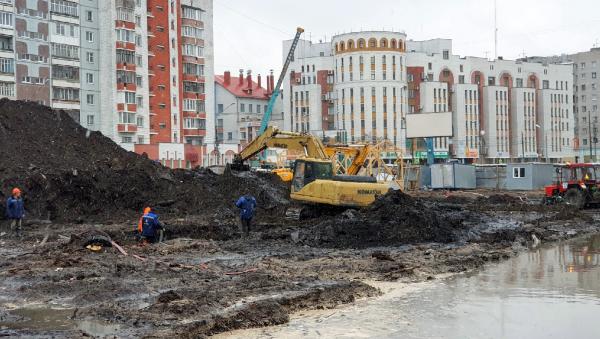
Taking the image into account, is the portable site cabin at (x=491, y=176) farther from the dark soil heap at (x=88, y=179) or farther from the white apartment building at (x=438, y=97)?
the white apartment building at (x=438, y=97)

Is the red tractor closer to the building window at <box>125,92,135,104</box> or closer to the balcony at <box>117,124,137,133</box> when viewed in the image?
the balcony at <box>117,124,137,133</box>

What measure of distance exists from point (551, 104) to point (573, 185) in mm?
79557

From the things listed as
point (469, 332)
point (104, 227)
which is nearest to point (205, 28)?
point (104, 227)

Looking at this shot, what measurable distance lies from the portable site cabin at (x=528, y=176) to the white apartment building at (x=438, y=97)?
110ft

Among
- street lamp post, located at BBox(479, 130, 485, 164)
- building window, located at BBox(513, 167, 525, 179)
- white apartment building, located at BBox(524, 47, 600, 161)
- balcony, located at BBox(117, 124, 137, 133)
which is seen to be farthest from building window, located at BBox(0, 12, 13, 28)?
white apartment building, located at BBox(524, 47, 600, 161)

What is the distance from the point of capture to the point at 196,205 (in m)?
30.7

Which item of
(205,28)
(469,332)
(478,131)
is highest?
(205,28)

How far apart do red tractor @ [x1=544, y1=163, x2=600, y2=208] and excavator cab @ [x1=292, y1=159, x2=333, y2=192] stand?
497 inches

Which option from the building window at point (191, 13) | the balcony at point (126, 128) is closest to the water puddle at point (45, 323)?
the balcony at point (126, 128)

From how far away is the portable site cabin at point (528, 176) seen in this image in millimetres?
51406

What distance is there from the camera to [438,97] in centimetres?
9719

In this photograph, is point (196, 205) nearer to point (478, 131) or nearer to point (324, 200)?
point (324, 200)

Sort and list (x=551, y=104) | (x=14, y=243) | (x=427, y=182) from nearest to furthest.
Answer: (x=14, y=243) < (x=427, y=182) < (x=551, y=104)

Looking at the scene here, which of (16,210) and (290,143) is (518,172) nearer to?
(290,143)
